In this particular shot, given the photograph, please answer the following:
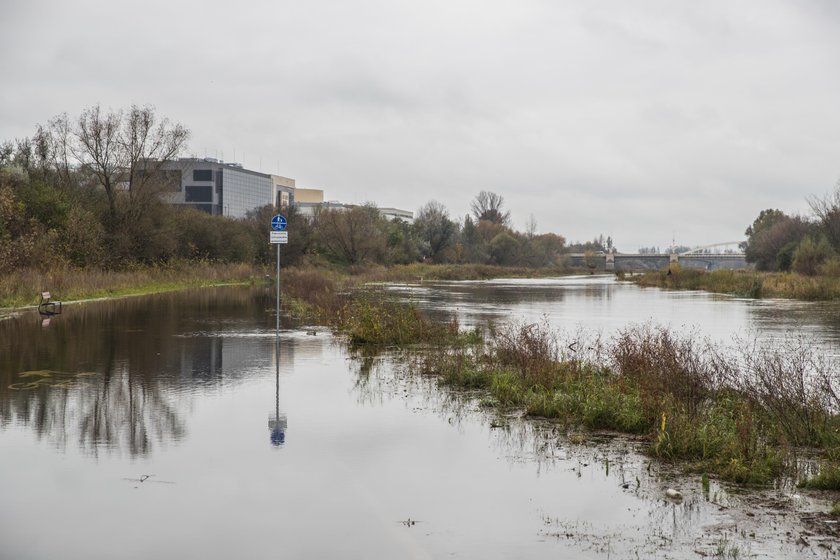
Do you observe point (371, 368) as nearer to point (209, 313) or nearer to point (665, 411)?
point (665, 411)

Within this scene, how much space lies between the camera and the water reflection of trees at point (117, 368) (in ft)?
36.5

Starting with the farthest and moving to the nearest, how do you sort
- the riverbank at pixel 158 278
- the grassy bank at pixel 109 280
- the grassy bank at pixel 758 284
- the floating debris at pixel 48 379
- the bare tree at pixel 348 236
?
the bare tree at pixel 348 236
the grassy bank at pixel 758 284
the riverbank at pixel 158 278
the grassy bank at pixel 109 280
the floating debris at pixel 48 379

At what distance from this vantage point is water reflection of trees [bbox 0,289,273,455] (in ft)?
36.5

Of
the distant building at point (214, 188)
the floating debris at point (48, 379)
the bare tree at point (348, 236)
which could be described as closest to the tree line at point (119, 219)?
the bare tree at point (348, 236)

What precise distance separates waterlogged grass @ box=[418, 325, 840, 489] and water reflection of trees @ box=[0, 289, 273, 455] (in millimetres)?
5002

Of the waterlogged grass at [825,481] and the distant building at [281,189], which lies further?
the distant building at [281,189]

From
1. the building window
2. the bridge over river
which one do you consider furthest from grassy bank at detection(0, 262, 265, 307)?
the bridge over river

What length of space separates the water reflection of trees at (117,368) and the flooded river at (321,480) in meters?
0.06

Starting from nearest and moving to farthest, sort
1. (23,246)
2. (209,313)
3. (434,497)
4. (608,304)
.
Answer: (434,497), (209,313), (23,246), (608,304)

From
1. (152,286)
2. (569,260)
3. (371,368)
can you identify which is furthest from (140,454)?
(569,260)

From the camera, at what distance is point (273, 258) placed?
3231 inches

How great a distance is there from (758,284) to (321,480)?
5720 centimetres

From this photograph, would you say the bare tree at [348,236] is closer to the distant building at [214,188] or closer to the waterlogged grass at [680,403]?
the distant building at [214,188]

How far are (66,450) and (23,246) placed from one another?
3230 cm
